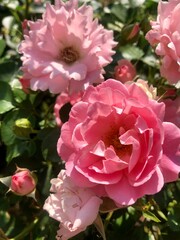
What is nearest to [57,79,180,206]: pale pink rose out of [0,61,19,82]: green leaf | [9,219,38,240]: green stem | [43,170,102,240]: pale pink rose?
[43,170,102,240]: pale pink rose

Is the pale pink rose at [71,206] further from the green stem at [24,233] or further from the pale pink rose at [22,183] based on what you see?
the green stem at [24,233]

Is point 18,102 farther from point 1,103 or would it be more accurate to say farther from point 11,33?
point 11,33

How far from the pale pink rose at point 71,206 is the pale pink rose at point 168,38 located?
22 centimetres

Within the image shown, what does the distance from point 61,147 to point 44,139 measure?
0.19 meters

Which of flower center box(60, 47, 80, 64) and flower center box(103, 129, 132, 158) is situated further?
flower center box(60, 47, 80, 64)

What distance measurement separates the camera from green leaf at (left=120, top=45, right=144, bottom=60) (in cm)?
99

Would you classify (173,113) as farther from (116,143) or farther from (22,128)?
(22,128)

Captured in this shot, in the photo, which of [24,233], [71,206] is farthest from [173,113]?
[24,233]

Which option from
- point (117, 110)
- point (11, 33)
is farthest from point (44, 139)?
point (11, 33)

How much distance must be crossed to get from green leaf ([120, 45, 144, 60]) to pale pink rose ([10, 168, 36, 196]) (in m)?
0.32

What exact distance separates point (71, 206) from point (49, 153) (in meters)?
0.19

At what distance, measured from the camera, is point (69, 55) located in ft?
3.00

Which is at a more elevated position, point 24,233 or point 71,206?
point 71,206

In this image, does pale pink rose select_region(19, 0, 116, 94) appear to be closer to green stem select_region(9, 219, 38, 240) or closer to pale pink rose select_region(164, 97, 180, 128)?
pale pink rose select_region(164, 97, 180, 128)
